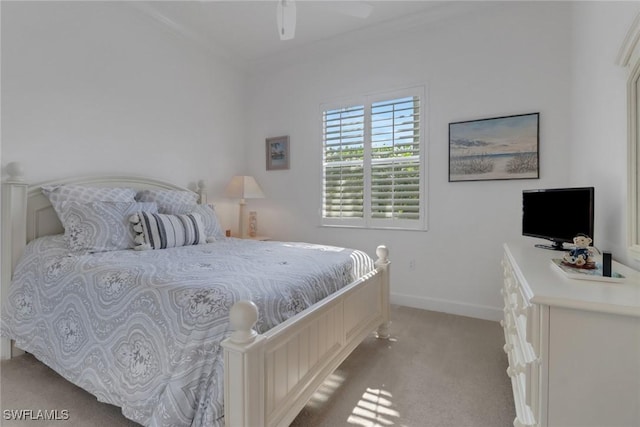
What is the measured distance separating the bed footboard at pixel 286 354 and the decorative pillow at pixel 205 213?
4.75ft

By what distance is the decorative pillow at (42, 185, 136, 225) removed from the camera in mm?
2254

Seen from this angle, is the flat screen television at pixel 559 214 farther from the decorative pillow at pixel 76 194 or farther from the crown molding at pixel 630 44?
the decorative pillow at pixel 76 194

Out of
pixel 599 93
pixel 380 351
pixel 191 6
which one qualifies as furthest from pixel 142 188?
pixel 599 93

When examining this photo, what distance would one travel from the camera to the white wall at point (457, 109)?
2621mm

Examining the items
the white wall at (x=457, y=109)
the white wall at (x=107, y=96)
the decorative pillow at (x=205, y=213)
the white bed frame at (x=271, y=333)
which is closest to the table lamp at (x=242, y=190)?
the white wall at (x=107, y=96)

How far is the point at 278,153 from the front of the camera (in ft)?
13.0

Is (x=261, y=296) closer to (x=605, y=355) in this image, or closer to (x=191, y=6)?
(x=605, y=355)

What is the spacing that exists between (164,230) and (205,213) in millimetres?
631

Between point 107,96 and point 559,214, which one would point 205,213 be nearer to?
point 107,96

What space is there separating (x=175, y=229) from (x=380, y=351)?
179cm

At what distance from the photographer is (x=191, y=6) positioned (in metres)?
2.93

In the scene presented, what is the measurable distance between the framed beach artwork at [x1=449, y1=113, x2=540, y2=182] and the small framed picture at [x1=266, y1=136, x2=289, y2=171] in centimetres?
192

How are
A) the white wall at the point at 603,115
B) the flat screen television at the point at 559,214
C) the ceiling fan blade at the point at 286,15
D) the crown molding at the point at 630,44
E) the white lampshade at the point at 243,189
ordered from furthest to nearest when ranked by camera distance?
the white lampshade at the point at 243,189, the ceiling fan blade at the point at 286,15, the flat screen television at the point at 559,214, the white wall at the point at 603,115, the crown molding at the point at 630,44

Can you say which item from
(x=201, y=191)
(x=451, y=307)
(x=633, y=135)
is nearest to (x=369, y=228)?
(x=451, y=307)
